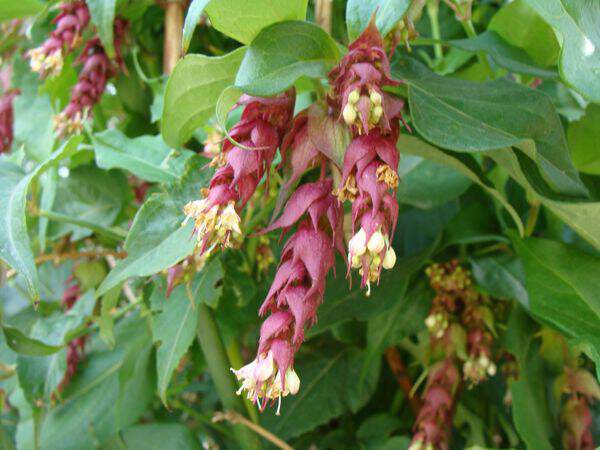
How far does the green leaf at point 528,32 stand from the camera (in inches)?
22.0

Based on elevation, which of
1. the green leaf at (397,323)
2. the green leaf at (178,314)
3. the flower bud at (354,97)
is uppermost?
the flower bud at (354,97)

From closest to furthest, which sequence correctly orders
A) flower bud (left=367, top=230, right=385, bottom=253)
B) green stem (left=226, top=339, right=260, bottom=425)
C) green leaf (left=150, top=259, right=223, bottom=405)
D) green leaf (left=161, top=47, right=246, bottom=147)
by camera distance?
flower bud (left=367, top=230, right=385, bottom=253) → green leaf (left=161, top=47, right=246, bottom=147) → green leaf (left=150, top=259, right=223, bottom=405) → green stem (left=226, top=339, right=260, bottom=425)

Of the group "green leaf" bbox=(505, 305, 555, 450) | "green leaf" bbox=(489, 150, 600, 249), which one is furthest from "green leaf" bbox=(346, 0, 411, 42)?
"green leaf" bbox=(505, 305, 555, 450)

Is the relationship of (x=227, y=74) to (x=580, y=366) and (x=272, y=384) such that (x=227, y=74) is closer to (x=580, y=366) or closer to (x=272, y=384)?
(x=272, y=384)

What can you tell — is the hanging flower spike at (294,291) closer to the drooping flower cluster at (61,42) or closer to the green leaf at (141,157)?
the green leaf at (141,157)

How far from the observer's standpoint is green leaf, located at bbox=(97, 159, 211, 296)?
0.42 metres

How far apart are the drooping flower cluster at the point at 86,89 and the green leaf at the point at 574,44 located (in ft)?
1.42

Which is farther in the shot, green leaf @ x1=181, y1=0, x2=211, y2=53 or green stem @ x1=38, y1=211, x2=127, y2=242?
green stem @ x1=38, y1=211, x2=127, y2=242

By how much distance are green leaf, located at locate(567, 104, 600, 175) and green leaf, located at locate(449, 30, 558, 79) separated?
64mm

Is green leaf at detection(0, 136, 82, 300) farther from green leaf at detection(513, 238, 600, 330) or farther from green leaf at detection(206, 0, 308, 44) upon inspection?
green leaf at detection(513, 238, 600, 330)

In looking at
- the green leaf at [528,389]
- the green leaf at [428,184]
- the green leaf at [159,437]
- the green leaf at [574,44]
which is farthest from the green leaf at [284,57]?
the green leaf at [159,437]

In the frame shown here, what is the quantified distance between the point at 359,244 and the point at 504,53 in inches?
12.1

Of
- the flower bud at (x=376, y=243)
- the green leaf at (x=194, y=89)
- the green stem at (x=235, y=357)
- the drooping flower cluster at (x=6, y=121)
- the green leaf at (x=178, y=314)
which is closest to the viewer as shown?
the flower bud at (x=376, y=243)

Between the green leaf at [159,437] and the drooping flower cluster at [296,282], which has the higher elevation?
the drooping flower cluster at [296,282]
